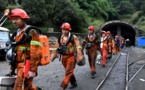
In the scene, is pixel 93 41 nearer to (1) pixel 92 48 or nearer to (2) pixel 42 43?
(1) pixel 92 48

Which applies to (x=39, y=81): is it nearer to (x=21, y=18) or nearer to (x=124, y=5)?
(x=21, y=18)

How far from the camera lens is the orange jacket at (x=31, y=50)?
5391 millimetres

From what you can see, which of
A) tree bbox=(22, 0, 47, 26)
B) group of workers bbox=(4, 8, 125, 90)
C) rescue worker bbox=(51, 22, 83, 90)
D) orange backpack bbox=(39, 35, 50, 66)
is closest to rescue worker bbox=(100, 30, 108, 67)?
group of workers bbox=(4, 8, 125, 90)

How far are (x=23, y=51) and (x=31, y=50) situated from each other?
176mm

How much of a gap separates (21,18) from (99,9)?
212 ft

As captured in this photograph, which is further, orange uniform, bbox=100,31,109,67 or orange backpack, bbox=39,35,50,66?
orange uniform, bbox=100,31,109,67

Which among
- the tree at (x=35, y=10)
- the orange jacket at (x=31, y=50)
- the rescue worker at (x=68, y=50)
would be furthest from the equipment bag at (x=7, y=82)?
the tree at (x=35, y=10)

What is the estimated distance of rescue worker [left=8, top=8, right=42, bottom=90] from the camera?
5.38m

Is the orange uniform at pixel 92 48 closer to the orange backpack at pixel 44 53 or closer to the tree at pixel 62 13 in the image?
the orange backpack at pixel 44 53

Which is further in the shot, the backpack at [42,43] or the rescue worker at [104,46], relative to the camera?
the rescue worker at [104,46]

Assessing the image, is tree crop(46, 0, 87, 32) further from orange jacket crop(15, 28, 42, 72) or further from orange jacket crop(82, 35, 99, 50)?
orange jacket crop(15, 28, 42, 72)

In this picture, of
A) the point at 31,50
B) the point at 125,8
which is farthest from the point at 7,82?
the point at 125,8

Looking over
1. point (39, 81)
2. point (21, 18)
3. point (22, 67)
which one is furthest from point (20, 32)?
point (39, 81)

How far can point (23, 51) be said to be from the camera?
550 cm
